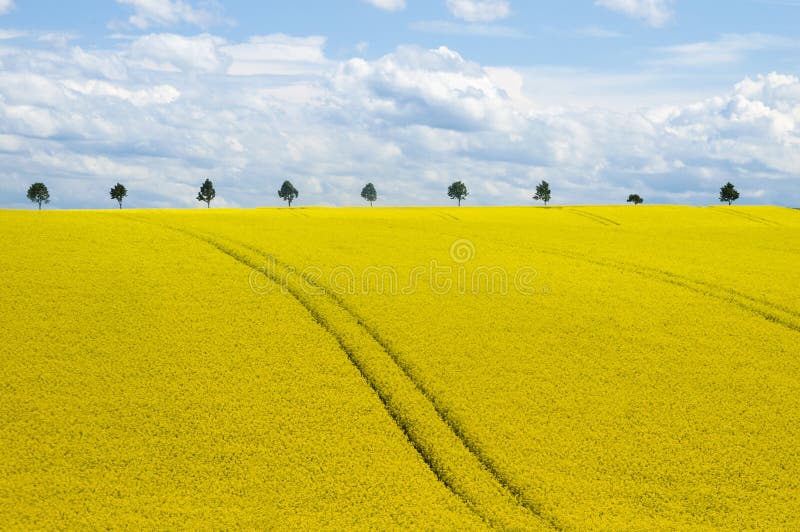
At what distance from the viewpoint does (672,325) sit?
67.5 feet

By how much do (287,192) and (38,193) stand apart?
34434 millimetres

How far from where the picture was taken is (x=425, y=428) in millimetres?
14320

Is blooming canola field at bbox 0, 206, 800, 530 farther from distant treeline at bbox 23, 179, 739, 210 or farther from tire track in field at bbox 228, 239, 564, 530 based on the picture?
distant treeline at bbox 23, 179, 739, 210

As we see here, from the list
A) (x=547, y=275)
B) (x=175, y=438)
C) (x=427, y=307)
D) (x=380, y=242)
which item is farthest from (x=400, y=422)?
(x=380, y=242)

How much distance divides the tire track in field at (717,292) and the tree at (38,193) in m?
86.8

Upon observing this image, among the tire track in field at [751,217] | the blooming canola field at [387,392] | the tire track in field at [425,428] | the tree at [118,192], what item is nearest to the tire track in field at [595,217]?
the tire track in field at [751,217]

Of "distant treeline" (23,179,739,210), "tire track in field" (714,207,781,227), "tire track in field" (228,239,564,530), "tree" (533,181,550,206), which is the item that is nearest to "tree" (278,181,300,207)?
"distant treeline" (23,179,739,210)

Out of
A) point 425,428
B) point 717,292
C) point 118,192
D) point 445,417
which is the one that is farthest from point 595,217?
point 118,192

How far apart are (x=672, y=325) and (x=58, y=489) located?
55.0ft

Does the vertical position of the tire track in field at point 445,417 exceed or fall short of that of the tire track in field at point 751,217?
it falls short

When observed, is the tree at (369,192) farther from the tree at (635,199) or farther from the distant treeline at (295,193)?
the tree at (635,199)

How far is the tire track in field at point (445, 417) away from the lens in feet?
40.7

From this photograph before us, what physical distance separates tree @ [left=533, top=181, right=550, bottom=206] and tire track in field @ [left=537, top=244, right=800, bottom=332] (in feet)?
209

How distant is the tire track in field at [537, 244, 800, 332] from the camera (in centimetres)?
2181
